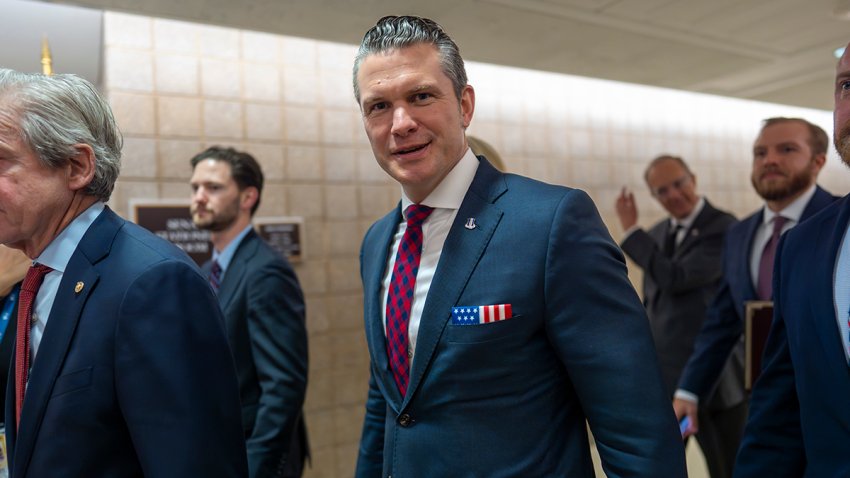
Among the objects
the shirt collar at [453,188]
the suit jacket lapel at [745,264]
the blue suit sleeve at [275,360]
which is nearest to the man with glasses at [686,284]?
the suit jacket lapel at [745,264]

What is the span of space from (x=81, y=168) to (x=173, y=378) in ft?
1.49

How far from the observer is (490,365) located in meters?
1.10

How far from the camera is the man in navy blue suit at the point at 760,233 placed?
2.26 meters

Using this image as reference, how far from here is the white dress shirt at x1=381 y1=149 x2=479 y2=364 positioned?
122cm

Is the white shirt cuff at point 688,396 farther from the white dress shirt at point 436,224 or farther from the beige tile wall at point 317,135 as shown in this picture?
the beige tile wall at point 317,135

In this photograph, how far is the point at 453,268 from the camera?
1.16m

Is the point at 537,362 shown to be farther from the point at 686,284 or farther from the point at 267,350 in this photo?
the point at 686,284

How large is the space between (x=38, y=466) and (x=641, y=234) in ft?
8.72

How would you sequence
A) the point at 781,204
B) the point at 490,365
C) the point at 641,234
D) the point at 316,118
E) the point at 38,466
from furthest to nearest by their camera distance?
1. the point at 316,118
2. the point at 641,234
3. the point at 781,204
4. the point at 490,365
5. the point at 38,466

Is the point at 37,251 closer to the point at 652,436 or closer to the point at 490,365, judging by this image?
the point at 490,365

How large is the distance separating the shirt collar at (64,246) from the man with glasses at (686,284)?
8.09 feet

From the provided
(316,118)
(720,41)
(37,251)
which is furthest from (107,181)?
(720,41)

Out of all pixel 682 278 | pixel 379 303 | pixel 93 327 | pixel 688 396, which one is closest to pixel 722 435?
pixel 688 396

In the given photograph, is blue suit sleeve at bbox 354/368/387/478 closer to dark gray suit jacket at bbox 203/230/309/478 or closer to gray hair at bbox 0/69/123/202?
dark gray suit jacket at bbox 203/230/309/478
